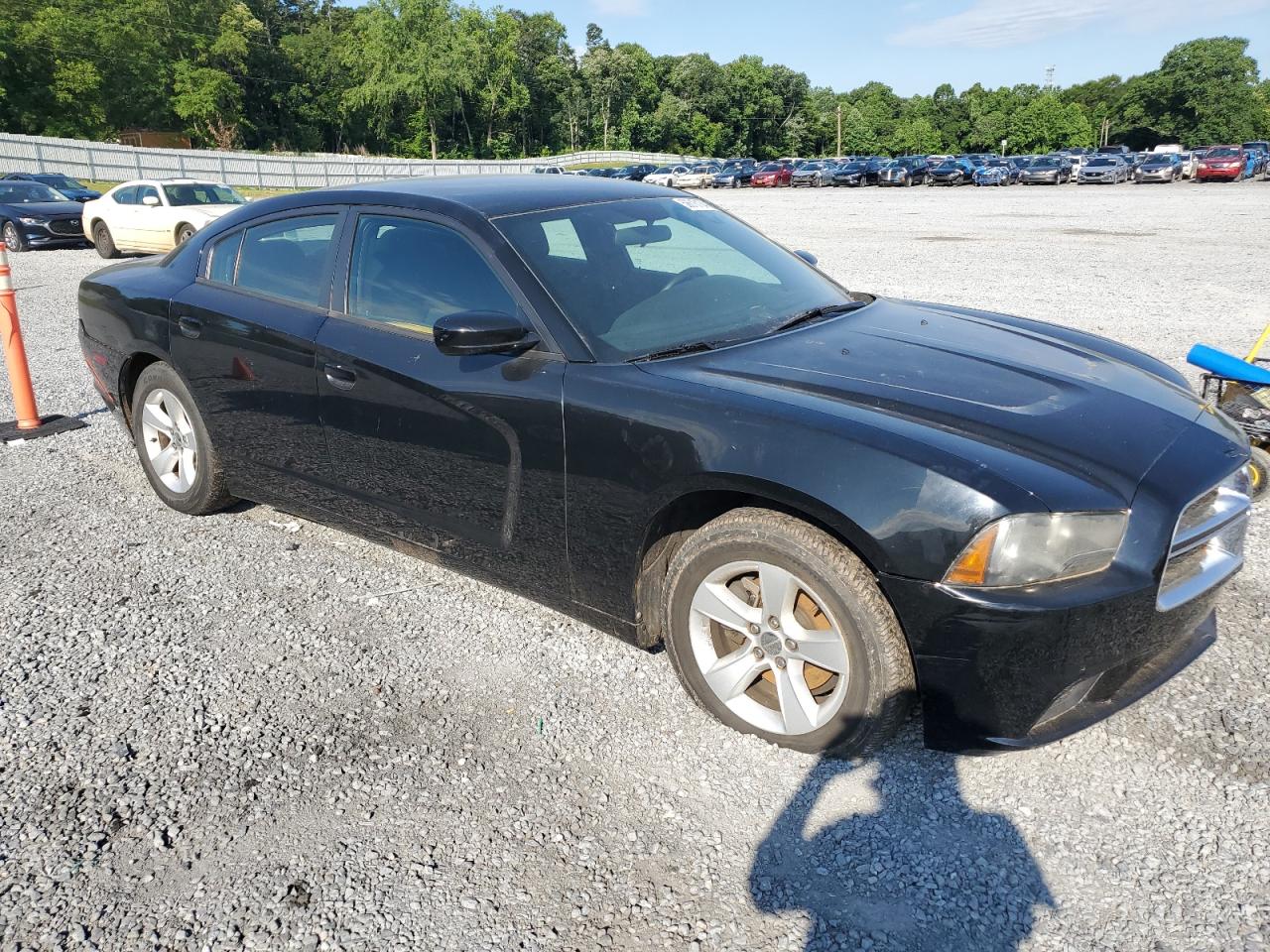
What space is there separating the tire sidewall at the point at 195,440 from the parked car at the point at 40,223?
54.9 feet

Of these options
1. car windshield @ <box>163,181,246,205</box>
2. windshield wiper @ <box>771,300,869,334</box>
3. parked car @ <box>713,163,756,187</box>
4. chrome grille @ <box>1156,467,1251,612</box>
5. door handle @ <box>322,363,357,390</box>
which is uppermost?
parked car @ <box>713,163,756,187</box>

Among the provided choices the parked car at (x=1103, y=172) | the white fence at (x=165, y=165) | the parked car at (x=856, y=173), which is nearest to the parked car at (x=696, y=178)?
the parked car at (x=856, y=173)

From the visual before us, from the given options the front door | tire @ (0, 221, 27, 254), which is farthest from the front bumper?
tire @ (0, 221, 27, 254)

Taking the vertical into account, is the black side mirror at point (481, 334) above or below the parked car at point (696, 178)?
below

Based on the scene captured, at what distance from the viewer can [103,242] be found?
17.6 metres

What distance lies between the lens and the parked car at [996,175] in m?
48.6

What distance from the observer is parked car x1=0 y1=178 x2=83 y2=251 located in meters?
18.7

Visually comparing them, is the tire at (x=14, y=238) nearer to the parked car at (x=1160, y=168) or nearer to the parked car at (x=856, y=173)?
the parked car at (x=856, y=173)

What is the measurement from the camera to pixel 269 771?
2.94 metres

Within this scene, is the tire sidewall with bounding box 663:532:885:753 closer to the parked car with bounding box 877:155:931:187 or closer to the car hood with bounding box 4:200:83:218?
the car hood with bounding box 4:200:83:218

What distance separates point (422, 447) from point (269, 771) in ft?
4.01

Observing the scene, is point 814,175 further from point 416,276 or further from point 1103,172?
point 416,276

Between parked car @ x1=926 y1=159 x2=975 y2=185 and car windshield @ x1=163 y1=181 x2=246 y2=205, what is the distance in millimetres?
40567

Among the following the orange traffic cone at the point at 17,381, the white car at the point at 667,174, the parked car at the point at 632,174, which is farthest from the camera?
the white car at the point at 667,174
